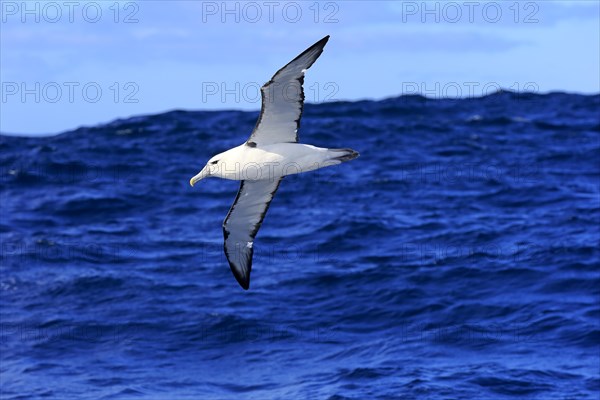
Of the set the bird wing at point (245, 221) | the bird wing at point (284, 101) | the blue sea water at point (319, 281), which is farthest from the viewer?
the blue sea water at point (319, 281)

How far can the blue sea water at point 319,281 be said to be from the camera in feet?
67.2

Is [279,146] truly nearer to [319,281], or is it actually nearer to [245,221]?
[245,221]

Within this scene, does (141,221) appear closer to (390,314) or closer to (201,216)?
(201,216)

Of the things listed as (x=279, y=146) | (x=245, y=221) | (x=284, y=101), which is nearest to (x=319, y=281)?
(x=245, y=221)

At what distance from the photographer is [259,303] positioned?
24.7 meters

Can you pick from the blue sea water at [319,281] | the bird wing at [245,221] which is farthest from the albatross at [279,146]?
the blue sea water at [319,281]

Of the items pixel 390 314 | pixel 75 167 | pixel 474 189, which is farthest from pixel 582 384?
pixel 75 167

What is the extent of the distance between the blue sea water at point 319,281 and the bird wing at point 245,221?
5.85m

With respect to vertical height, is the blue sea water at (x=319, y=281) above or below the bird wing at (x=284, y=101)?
below

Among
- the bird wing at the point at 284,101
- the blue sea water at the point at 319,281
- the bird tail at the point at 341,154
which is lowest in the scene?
the blue sea water at the point at 319,281

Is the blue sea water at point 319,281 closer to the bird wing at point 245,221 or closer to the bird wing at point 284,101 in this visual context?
the bird wing at point 245,221

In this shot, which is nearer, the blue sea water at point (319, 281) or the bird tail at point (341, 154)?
the bird tail at point (341, 154)

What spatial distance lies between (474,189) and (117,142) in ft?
66.0

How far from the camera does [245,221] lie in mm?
13961
